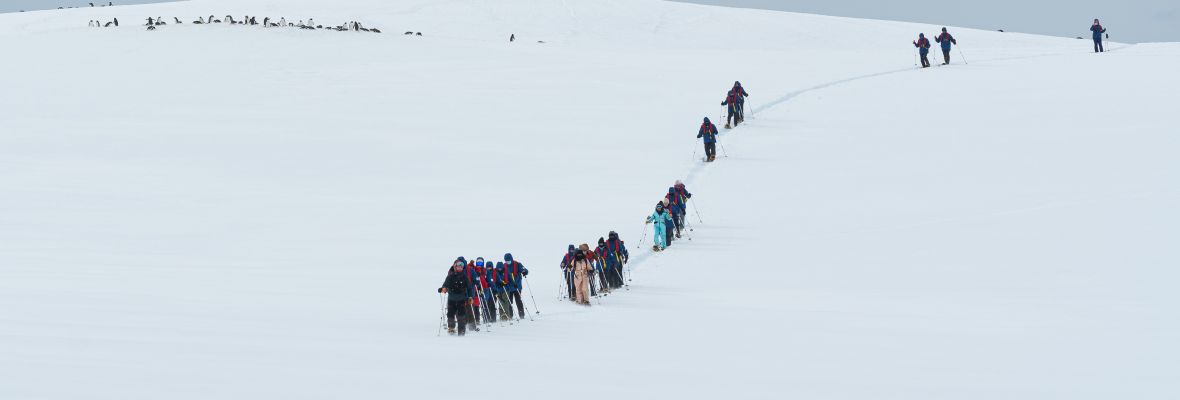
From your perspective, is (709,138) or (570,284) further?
(709,138)

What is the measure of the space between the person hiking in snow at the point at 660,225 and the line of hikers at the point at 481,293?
4.74 m

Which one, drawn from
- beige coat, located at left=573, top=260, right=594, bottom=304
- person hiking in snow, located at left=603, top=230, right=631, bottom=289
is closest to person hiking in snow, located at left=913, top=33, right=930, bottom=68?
person hiking in snow, located at left=603, top=230, right=631, bottom=289

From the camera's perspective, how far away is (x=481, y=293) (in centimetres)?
1541

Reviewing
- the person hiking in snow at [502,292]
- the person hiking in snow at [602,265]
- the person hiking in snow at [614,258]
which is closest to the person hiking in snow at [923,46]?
the person hiking in snow at [614,258]

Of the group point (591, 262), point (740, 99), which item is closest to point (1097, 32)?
point (740, 99)

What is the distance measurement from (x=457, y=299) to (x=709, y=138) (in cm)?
1445

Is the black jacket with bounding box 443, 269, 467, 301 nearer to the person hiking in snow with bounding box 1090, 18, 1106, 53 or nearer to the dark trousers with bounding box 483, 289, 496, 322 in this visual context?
the dark trousers with bounding box 483, 289, 496, 322

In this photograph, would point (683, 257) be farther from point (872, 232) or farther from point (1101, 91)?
point (1101, 91)

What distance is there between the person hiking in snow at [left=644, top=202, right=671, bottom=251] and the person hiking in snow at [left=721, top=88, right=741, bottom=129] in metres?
Result: 11.6

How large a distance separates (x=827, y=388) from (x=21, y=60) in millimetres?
35631

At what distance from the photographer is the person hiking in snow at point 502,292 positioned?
1557 cm

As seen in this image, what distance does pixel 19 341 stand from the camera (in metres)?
13.0

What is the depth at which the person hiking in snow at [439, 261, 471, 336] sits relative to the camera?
14.4 metres

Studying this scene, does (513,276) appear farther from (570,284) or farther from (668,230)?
(668,230)
